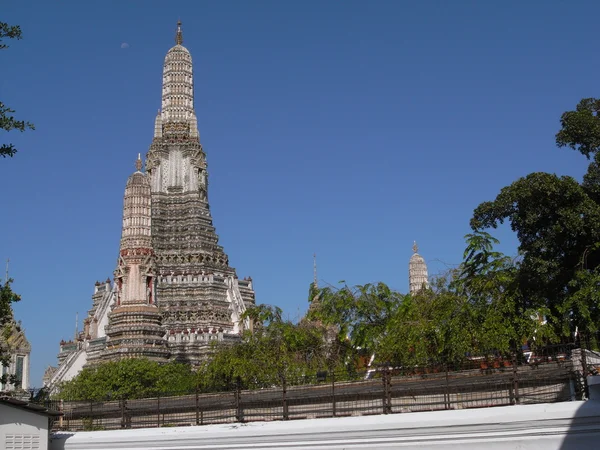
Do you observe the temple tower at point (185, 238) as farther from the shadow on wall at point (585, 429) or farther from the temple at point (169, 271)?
the shadow on wall at point (585, 429)

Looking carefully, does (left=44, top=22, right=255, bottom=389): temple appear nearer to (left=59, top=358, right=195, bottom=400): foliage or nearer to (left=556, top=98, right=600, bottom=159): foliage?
(left=59, top=358, right=195, bottom=400): foliage

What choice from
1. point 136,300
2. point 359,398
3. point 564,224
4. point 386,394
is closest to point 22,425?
point 359,398

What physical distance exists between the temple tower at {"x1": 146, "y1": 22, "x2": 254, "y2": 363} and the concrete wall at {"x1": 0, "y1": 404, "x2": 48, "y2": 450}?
35.4 m

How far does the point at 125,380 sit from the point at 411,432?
98.6ft

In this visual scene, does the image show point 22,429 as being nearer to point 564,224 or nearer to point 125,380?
point 564,224

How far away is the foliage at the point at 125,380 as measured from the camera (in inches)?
1571

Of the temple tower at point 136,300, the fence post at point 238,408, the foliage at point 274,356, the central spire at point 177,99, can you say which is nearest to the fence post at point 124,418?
the fence post at point 238,408

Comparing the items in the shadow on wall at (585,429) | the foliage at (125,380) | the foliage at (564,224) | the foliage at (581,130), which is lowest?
the shadow on wall at (585,429)

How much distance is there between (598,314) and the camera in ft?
63.5

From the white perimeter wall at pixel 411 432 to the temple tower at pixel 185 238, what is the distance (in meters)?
36.6

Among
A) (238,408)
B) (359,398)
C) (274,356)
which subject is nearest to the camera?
(359,398)

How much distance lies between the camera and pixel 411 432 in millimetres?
13148

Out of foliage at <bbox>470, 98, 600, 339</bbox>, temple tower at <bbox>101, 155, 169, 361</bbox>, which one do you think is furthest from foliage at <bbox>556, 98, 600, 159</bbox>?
temple tower at <bbox>101, 155, 169, 361</bbox>

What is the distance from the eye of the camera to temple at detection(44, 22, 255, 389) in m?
48.4
